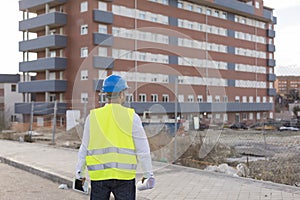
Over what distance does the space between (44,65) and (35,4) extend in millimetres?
7162

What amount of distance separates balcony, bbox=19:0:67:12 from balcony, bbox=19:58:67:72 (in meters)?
6.07

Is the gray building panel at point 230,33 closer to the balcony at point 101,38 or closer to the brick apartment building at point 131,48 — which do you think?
the brick apartment building at point 131,48

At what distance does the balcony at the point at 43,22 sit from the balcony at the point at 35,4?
4.71 feet

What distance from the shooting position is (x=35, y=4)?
43.2m

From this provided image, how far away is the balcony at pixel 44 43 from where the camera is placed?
40.2 metres

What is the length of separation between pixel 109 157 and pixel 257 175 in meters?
5.90

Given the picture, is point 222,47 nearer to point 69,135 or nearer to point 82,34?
point 82,34

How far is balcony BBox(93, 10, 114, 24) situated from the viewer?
3862cm

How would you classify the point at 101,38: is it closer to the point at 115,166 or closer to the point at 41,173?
the point at 41,173

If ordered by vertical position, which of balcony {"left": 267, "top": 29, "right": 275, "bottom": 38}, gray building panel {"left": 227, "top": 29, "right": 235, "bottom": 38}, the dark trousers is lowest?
the dark trousers

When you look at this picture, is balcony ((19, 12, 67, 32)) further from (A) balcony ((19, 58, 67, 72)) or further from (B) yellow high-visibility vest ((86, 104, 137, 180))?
(B) yellow high-visibility vest ((86, 104, 137, 180))

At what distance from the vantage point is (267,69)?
65.1 metres

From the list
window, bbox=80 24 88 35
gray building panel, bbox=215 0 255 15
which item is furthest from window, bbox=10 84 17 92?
gray building panel, bbox=215 0 255 15

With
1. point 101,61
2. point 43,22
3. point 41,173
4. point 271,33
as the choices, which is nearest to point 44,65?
point 43,22
